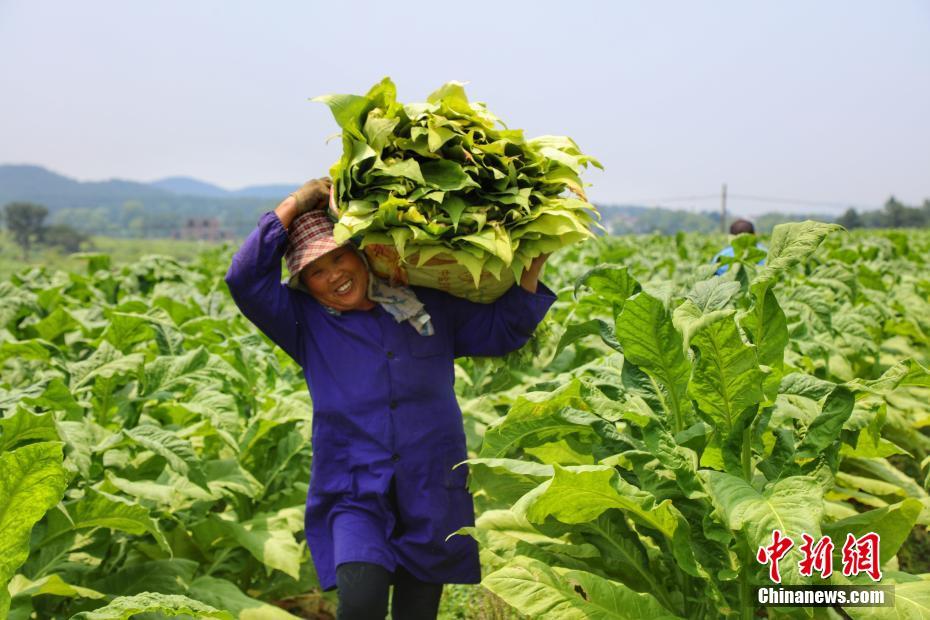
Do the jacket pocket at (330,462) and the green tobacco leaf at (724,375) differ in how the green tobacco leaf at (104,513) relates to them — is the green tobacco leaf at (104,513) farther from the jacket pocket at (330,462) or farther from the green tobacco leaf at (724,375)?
the green tobacco leaf at (724,375)

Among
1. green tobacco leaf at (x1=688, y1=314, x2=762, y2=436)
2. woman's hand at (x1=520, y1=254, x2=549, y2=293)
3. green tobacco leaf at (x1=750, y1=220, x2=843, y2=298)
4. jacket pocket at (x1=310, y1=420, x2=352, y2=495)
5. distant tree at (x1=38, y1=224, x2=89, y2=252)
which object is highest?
green tobacco leaf at (x1=750, y1=220, x2=843, y2=298)

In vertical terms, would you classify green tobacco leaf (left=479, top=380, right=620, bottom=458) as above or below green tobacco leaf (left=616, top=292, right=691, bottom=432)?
below

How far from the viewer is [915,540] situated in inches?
158

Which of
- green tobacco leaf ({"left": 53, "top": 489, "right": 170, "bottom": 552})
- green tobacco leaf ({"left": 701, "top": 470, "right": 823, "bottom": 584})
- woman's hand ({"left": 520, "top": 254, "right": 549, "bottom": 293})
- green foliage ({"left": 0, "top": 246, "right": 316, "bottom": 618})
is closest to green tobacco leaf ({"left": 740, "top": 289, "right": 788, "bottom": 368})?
green tobacco leaf ({"left": 701, "top": 470, "right": 823, "bottom": 584})

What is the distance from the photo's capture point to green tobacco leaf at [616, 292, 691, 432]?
233 cm

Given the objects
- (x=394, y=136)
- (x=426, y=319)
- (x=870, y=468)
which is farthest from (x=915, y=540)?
(x=394, y=136)

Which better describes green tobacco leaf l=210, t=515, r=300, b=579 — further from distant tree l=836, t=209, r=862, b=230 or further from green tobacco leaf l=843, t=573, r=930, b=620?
distant tree l=836, t=209, r=862, b=230

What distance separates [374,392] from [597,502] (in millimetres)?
744

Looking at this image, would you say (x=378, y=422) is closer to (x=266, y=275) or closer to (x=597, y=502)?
(x=266, y=275)

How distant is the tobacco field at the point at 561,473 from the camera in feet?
6.91

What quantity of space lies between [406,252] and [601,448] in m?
0.79

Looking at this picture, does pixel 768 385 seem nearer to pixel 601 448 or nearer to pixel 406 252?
pixel 601 448

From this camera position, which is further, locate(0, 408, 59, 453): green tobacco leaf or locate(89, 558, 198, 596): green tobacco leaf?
locate(89, 558, 198, 596): green tobacco leaf

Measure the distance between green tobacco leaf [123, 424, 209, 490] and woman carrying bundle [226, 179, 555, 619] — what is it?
386 mm
